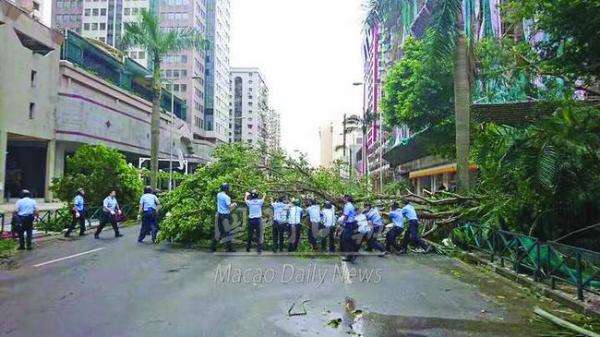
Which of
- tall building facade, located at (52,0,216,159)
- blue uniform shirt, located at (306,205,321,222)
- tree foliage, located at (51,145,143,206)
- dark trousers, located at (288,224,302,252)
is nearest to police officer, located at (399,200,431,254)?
blue uniform shirt, located at (306,205,321,222)

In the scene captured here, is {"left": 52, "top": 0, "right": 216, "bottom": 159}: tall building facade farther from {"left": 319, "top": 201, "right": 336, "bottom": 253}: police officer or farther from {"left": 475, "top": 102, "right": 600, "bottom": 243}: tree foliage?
{"left": 475, "top": 102, "right": 600, "bottom": 243}: tree foliage

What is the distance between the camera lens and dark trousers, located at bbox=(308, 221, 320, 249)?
14469 mm

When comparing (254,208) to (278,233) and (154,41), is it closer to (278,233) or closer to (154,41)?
(278,233)

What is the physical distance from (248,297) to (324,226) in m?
6.35

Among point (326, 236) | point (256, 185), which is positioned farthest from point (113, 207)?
point (326, 236)

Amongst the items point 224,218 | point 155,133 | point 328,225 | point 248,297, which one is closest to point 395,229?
point 328,225

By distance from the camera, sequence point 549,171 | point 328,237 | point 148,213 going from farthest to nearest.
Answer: point 148,213 < point 328,237 < point 549,171

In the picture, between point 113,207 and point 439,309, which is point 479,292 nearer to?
point 439,309

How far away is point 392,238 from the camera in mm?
14445

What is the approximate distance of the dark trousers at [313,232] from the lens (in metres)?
14.5

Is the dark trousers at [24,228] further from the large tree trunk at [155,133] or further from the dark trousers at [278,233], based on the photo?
the large tree trunk at [155,133]

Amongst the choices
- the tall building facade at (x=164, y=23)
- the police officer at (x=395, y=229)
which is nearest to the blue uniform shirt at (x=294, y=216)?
the police officer at (x=395, y=229)

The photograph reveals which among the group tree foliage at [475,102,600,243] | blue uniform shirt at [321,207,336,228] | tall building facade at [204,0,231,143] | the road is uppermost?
tall building facade at [204,0,231,143]

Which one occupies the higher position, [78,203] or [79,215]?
[78,203]
